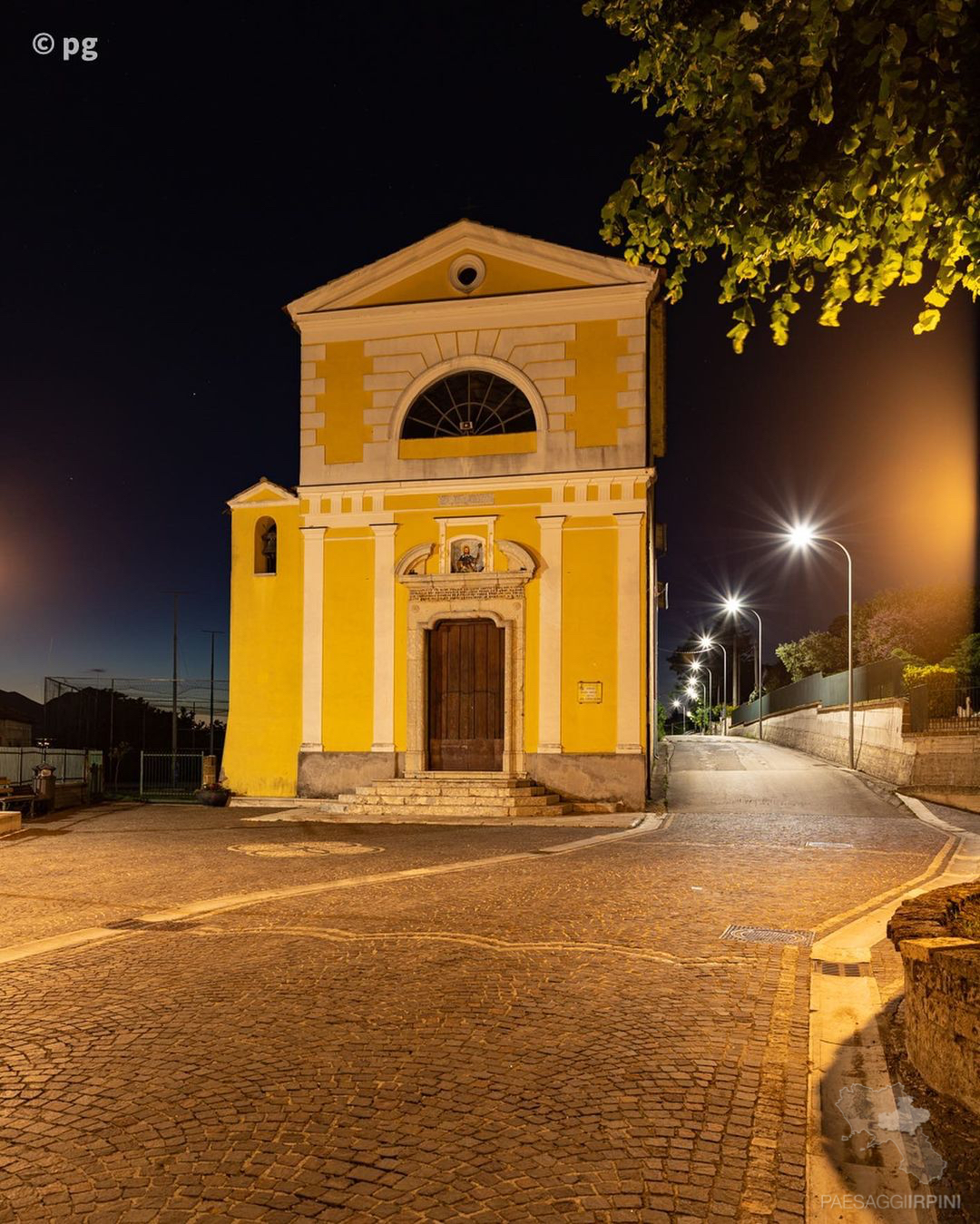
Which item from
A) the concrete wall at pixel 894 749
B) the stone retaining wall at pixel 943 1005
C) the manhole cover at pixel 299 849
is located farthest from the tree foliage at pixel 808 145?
the concrete wall at pixel 894 749

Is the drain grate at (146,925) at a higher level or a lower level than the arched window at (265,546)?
lower

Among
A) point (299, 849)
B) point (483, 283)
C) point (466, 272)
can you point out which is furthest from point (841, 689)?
point (299, 849)

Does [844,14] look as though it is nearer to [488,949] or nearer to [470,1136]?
[470,1136]

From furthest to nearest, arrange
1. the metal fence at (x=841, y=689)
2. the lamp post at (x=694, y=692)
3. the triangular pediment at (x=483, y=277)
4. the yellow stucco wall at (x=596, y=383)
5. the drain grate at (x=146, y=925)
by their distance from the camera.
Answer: the lamp post at (x=694, y=692), the metal fence at (x=841, y=689), the triangular pediment at (x=483, y=277), the yellow stucco wall at (x=596, y=383), the drain grate at (x=146, y=925)

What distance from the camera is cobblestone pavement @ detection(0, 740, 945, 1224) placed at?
342cm

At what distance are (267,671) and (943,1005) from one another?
60.0ft

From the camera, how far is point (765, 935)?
743 cm

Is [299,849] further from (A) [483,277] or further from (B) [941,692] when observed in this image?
(B) [941,692]

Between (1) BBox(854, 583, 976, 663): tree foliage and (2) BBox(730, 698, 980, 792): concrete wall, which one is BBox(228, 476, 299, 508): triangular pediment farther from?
(1) BBox(854, 583, 976, 663): tree foliage

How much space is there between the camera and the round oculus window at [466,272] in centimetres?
2080

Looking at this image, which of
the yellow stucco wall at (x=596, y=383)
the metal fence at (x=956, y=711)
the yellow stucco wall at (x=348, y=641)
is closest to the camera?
the yellow stucco wall at (x=596, y=383)

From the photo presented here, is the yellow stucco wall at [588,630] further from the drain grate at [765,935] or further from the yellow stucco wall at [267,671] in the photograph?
the drain grate at [765,935]

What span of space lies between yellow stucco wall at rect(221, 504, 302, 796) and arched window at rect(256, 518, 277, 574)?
0.17 meters

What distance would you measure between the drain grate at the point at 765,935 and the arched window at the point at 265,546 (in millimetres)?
15838
